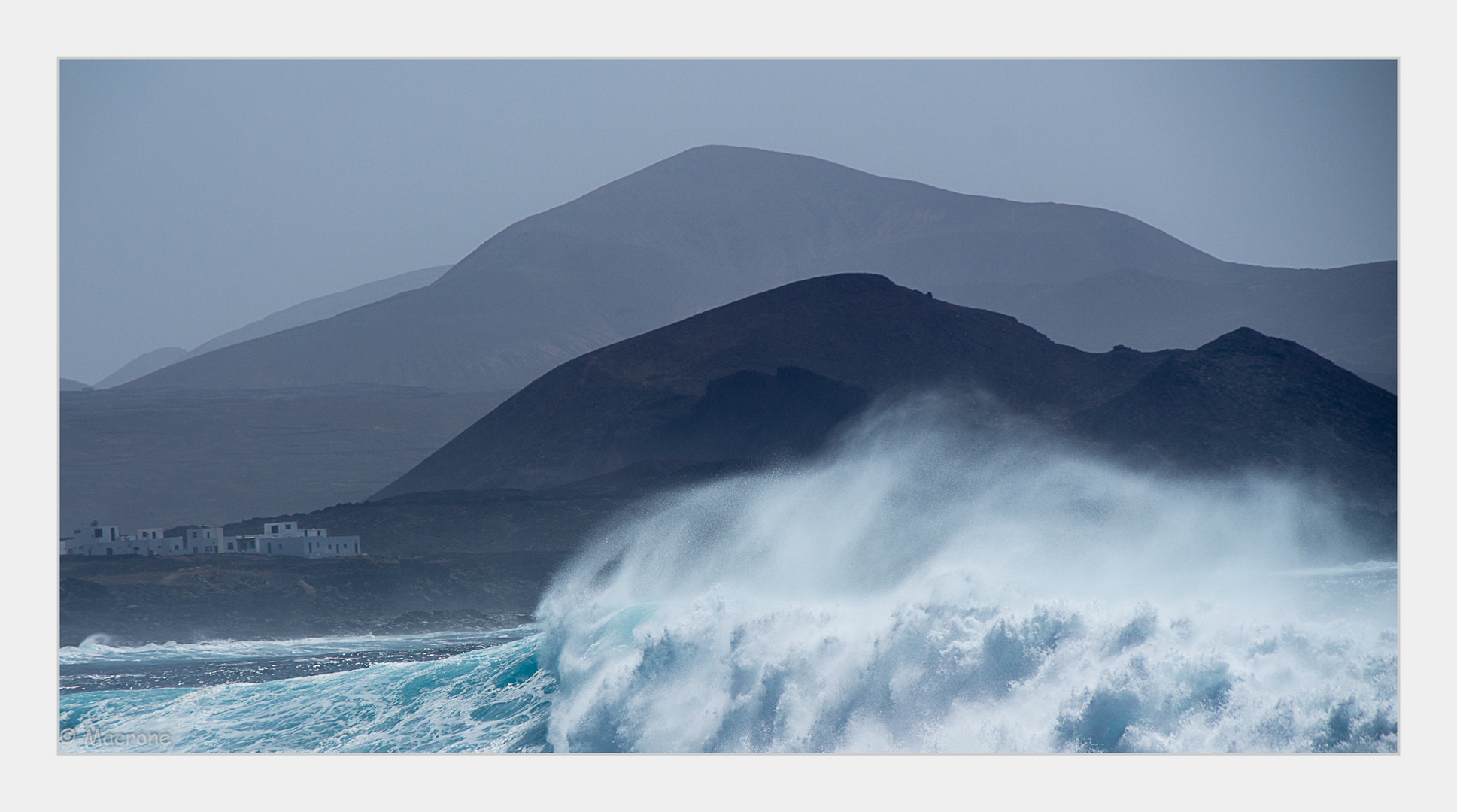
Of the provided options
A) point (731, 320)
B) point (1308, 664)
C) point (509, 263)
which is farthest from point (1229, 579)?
point (509, 263)

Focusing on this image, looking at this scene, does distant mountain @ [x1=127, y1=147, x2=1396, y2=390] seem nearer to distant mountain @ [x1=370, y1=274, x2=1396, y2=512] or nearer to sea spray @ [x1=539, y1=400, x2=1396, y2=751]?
distant mountain @ [x1=370, y1=274, x2=1396, y2=512]

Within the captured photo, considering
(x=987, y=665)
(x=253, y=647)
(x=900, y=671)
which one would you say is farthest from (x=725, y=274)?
(x=987, y=665)

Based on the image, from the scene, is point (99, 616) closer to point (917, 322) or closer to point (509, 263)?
point (917, 322)

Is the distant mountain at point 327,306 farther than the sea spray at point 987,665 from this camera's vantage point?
Yes

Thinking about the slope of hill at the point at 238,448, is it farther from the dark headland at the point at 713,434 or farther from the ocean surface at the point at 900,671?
the ocean surface at the point at 900,671

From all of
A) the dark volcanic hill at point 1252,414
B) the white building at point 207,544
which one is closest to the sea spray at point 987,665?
the dark volcanic hill at point 1252,414
